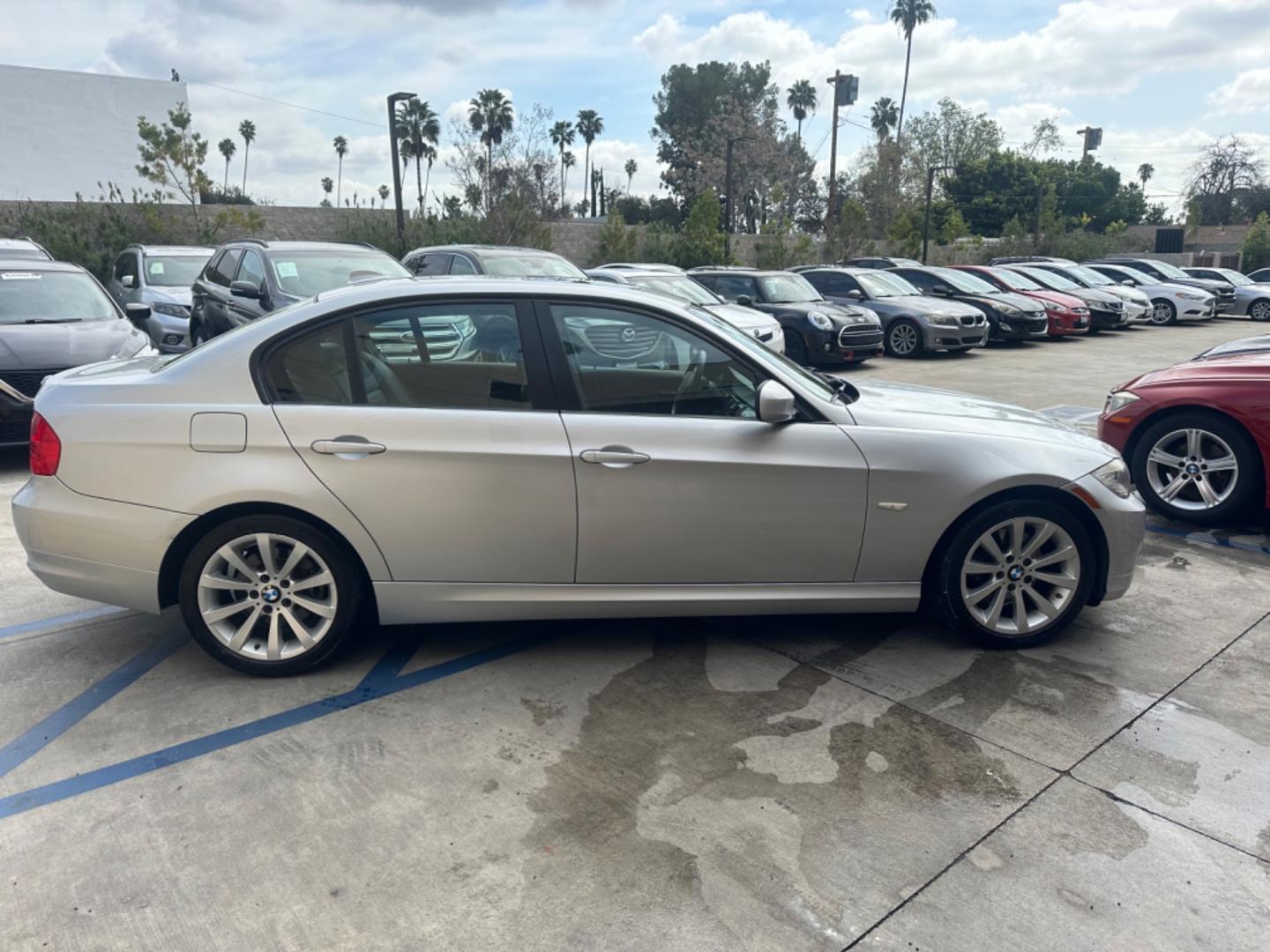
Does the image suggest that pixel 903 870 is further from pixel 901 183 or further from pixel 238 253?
pixel 901 183

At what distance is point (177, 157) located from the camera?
2314cm

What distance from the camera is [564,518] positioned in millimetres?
3684

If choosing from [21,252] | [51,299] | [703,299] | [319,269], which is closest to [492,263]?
[319,269]

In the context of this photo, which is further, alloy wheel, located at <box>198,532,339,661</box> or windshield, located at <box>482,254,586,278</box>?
windshield, located at <box>482,254,586,278</box>

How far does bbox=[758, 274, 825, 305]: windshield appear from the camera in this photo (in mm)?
14828

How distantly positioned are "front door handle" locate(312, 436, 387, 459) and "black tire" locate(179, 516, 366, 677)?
320 mm

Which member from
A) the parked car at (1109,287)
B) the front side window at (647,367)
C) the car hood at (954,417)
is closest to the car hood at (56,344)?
the front side window at (647,367)

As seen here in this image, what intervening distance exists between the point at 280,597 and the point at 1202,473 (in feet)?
18.8

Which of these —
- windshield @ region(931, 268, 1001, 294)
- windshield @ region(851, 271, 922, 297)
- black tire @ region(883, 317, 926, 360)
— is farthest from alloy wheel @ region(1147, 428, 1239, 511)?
windshield @ region(931, 268, 1001, 294)

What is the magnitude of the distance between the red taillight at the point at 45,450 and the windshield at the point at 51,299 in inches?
206

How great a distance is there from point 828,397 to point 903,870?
2.06 meters

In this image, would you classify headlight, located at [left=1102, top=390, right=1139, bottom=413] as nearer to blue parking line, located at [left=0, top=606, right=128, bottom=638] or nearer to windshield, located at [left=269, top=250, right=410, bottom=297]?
blue parking line, located at [left=0, top=606, right=128, bottom=638]

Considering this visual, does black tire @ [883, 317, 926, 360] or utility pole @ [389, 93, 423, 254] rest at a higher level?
utility pole @ [389, 93, 423, 254]

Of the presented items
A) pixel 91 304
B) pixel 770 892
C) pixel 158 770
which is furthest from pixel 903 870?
pixel 91 304
